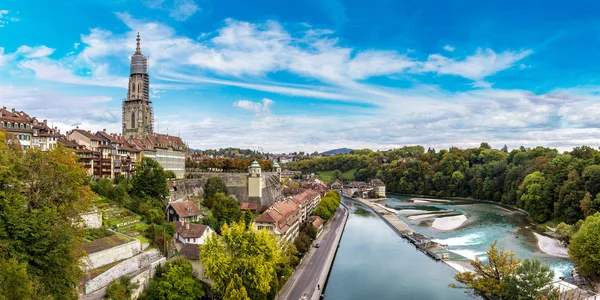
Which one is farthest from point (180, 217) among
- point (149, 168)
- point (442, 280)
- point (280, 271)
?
point (442, 280)

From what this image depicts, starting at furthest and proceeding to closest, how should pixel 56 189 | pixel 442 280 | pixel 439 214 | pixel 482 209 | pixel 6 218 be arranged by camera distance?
pixel 482 209, pixel 439 214, pixel 442 280, pixel 56 189, pixel 6 218

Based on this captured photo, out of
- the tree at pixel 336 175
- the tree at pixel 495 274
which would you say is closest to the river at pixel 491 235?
the tree at pixel 495 274

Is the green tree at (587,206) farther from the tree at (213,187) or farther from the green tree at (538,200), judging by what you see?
the tree at (213,187)

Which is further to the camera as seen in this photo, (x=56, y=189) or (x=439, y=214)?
(x=439, y=214)

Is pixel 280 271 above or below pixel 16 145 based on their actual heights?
below

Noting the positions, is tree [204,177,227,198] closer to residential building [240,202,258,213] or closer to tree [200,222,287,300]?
residential building [240,202,258,213]

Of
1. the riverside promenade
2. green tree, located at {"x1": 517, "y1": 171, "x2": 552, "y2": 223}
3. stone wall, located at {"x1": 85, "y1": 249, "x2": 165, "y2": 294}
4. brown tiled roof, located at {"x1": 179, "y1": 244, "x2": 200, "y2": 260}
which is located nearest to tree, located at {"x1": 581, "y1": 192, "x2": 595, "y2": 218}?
green tree, located at {"x1": 517, "y1": 171, "x2": 552, "y2": 223}

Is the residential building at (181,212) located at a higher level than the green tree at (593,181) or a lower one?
lower

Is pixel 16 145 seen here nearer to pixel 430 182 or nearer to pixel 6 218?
pixel 6 218
